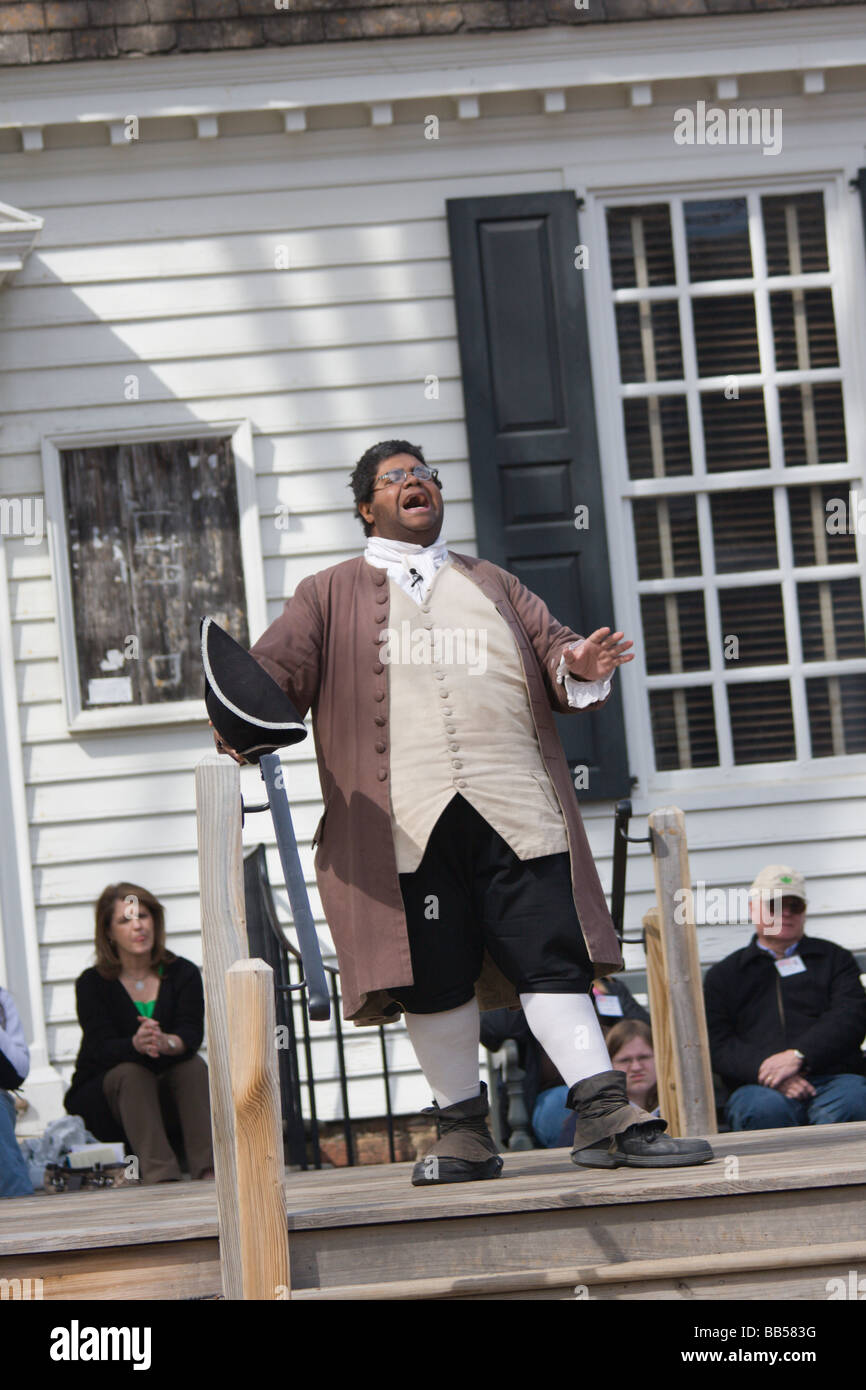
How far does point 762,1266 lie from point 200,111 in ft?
16.9

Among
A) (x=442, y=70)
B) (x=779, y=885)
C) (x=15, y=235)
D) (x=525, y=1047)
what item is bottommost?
(x=525, y=1047)

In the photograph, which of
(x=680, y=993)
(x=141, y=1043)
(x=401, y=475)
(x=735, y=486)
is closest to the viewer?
(x=401, y=475)

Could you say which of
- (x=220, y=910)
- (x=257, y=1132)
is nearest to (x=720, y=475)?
(x=220, y=910)

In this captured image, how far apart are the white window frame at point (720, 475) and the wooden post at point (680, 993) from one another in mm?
2106

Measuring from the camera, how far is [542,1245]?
125 inches

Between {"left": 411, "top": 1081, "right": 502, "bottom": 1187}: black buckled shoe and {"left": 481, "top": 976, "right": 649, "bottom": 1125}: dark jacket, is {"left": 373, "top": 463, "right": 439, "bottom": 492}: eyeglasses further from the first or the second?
{"left": 481, "top": 976, "right": 649, "bottom": 1125}: dark jacket

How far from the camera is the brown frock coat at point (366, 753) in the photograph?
3.65 metres

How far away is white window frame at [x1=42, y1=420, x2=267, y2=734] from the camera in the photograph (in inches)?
260

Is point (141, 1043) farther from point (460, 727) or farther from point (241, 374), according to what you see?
point (241, 374)

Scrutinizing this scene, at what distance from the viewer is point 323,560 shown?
6.74 m

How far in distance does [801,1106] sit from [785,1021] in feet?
1.06

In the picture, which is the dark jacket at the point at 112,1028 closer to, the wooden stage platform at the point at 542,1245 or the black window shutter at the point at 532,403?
the black window shutter at the point at 532,403

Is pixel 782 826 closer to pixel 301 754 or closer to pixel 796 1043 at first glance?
pixel 796 1043
